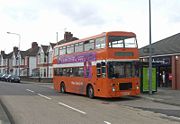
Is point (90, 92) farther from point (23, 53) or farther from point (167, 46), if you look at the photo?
point (23, 53)

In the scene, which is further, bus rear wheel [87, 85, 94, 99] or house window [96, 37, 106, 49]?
bus rear wheel [87, 85, 94, 99]

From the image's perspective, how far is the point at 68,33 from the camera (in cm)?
7425

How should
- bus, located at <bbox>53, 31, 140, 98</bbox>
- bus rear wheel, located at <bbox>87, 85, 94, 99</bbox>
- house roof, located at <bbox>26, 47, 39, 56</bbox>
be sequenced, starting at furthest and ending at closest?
house roof, located at <bbox>26, 47, 39, 56</bbox>
bus rear wheel, located at <bbox>87, 85, 94, 99</bbox>
bus, located at <bbox>53, 31, 140, 98</bbox>

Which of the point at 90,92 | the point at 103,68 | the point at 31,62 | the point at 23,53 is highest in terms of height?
the point at 23,53

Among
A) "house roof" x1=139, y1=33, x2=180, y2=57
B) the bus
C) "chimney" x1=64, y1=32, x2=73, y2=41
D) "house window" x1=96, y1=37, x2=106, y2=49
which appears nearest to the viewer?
the bus

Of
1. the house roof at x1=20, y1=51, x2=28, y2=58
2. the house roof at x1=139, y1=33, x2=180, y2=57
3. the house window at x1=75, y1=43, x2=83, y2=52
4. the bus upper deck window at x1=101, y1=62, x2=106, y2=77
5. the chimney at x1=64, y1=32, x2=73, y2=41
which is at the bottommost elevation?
the bus upper deck window at x1=101, y1=62, x2=106, y2=77

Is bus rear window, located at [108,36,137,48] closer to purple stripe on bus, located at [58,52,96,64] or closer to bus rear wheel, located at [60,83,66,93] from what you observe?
purple stripe on bus, located at [58,52,96,64]

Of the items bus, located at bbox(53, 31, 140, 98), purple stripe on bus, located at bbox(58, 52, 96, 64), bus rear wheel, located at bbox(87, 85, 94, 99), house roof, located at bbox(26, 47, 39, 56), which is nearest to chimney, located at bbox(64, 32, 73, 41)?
house roof, located at bbox(26, 47, 39, 56)

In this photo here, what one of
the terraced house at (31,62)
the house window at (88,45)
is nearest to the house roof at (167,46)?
the house window at (88,45)

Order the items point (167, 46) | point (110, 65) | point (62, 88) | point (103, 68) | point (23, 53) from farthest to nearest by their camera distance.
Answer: point (23, 53)
point (167, 46)
point (62, 88)
point (103, 68)
point (110, 65)

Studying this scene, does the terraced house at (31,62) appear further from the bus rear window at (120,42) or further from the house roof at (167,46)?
the bus rear window at (120,42)

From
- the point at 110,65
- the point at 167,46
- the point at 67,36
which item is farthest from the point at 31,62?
the point at 110,65

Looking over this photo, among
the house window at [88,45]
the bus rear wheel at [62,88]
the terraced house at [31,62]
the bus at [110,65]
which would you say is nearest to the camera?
the bus at [110,65]

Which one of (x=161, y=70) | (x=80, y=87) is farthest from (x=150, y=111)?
(x=161, y=70)
